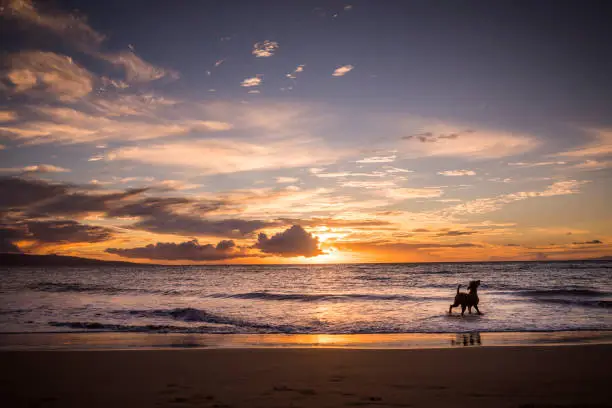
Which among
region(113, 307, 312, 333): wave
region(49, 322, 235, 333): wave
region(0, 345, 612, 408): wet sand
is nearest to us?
region(0, 345, 612, 408): wet sand

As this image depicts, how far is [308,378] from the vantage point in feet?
22.2

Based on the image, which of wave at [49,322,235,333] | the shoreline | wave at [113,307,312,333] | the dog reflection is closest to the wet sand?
the shoreline

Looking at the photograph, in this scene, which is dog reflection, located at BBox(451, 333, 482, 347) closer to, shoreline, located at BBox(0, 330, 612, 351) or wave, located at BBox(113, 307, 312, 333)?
shoreline, located at BBox(0, 330, 612, 351)

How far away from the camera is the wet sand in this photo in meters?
5.70

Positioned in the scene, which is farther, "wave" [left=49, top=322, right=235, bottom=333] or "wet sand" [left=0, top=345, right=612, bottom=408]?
"wave" [left=49, top=322, right=235, bottom=333]

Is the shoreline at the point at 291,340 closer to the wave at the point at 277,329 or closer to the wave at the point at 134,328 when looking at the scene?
the wave at the point at 277,329

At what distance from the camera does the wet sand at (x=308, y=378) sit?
570 centimetres

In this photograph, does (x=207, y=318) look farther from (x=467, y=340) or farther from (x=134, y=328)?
(x=467, y=340)

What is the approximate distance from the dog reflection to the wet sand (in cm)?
129

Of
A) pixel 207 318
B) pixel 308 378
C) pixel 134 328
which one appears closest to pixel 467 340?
pixel 308 378

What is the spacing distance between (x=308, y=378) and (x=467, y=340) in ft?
21.5

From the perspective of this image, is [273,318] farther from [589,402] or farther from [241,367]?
[589,402]

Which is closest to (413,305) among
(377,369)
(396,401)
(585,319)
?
(585,319)

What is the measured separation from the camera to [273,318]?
56.6ft
